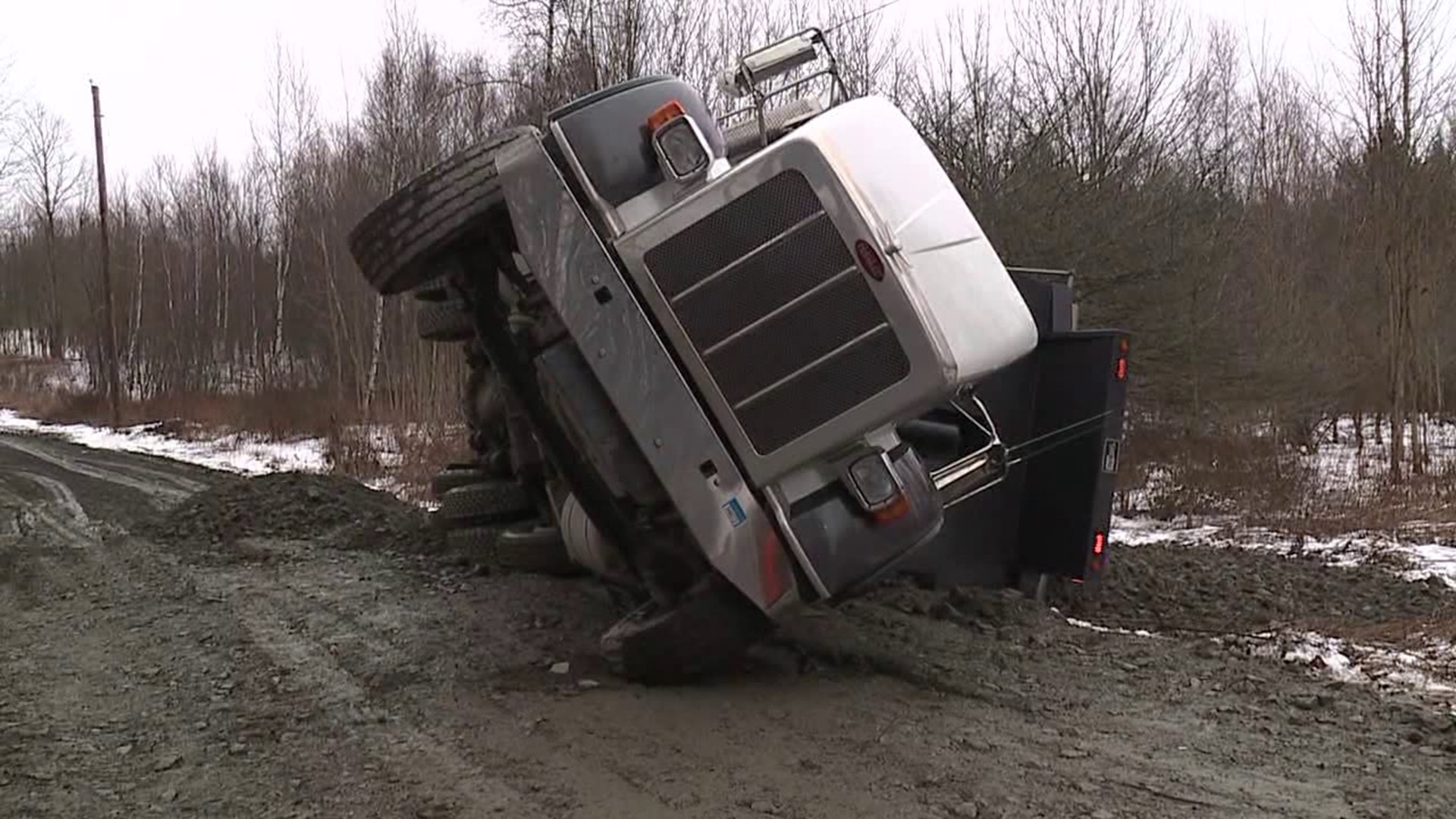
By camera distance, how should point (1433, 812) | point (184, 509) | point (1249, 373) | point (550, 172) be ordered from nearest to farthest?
point (1433, 812) → point (550, 172) → point (184, 509) → point (1249, 373)

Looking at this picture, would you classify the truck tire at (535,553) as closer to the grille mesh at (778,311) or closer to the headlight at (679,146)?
the grille mesh at (778,311)

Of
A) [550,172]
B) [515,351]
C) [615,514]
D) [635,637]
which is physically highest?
[550,172]

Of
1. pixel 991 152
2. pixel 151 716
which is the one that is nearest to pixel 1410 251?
pixel 991 152

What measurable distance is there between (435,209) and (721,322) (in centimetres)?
128

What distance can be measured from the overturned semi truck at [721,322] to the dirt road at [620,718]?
505 mm

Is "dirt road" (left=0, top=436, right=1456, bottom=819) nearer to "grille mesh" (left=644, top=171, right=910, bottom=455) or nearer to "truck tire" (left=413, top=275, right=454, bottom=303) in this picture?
"grille mesh" (left=644, top=171, right=910, bottom=455)

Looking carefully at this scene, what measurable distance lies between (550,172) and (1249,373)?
1258 centimetres

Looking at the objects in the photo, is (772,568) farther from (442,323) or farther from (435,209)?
(442,323)

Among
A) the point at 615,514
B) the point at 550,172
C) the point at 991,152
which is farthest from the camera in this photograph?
the point at 991,152

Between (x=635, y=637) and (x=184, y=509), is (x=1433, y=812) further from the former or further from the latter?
(x=184, y=509)

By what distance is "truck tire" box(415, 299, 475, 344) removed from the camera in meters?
5.96

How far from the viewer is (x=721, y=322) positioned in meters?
4.23

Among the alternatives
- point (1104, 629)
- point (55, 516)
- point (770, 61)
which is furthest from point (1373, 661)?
point (55, 516)

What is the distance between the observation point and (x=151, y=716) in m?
4.61
